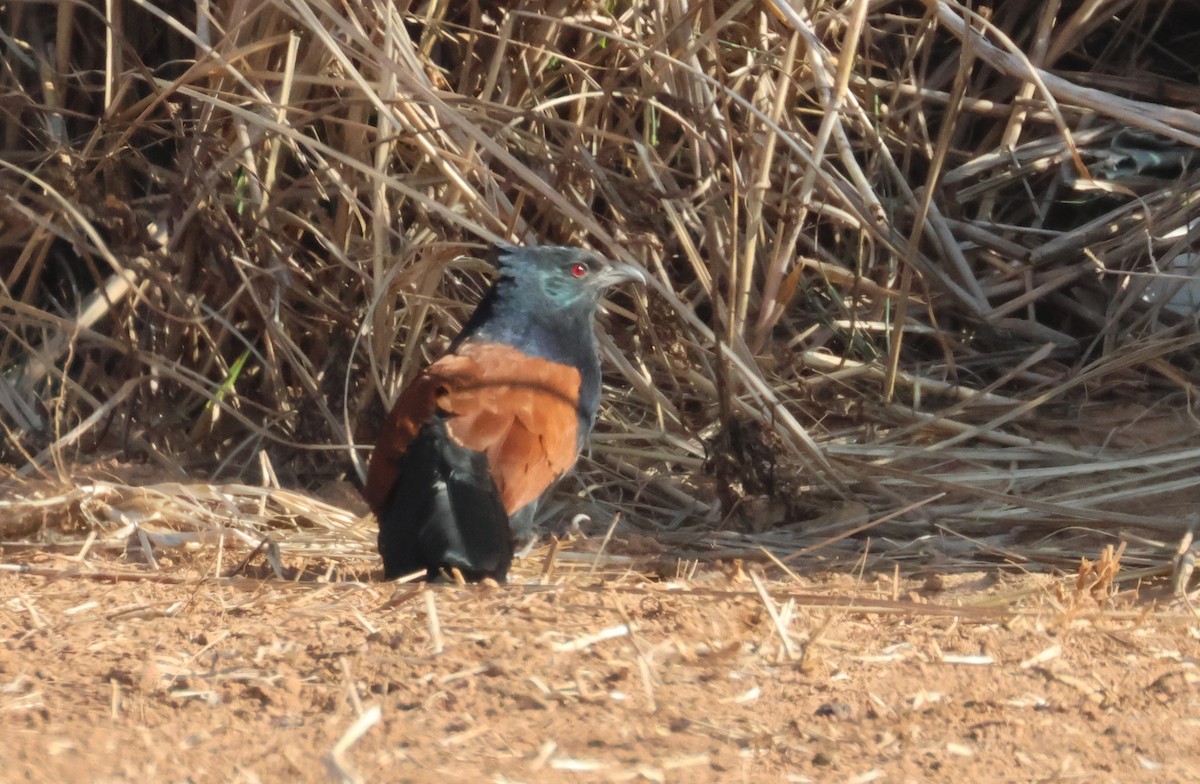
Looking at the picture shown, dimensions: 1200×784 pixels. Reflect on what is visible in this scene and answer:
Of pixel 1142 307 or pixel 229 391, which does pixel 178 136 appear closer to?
pixel 229 391

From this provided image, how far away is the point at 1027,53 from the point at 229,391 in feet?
9.96

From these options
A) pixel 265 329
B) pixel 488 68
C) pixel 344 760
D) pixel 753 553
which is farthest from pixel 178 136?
pixel 344 760

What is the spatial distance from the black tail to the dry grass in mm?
439

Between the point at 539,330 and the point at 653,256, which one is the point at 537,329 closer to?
the point at 539,330

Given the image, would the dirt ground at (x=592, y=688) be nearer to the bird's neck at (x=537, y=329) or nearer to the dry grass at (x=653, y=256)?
the dry grass at (x=653, y=256)

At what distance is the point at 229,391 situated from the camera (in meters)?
4.45

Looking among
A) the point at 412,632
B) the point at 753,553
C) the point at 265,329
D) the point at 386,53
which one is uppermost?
the point at 386,53

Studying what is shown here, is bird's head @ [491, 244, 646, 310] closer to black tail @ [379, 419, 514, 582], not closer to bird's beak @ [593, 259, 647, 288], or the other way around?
bird's beak @ [593, 259, 647, 288]

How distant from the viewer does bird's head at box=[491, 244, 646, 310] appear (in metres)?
3.86

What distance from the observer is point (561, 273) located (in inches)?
154

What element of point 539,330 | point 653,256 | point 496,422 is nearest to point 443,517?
point 496,422

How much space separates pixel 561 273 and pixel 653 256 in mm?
462

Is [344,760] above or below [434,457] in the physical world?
above

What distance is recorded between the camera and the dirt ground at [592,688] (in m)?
1.87
